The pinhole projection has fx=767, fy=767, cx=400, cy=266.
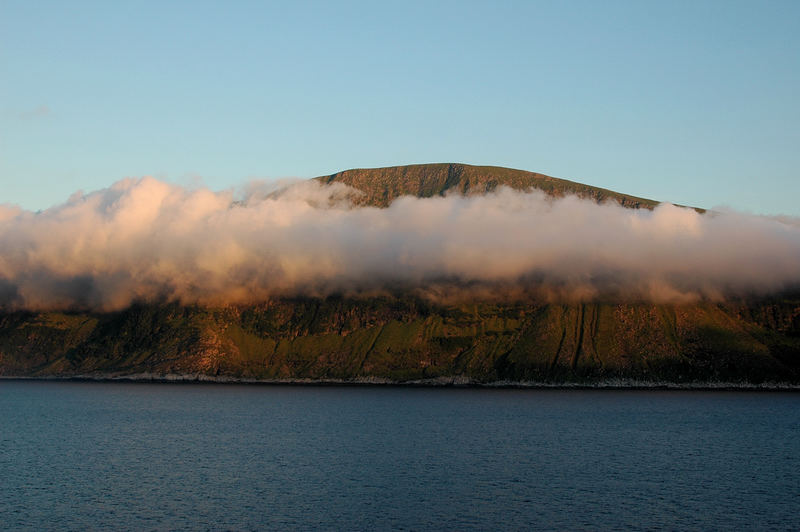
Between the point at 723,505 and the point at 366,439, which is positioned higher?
the point at 723,505

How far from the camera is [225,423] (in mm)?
169375

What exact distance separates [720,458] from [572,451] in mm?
21283

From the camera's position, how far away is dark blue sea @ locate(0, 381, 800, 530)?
2756 inches

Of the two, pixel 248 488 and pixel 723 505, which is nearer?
pixel 723 505

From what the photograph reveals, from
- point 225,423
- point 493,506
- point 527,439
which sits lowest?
point 225,423

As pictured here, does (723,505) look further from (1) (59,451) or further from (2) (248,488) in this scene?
(1) (59,451)

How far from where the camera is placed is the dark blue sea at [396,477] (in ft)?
230

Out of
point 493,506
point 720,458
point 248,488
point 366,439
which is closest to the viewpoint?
point 493,506

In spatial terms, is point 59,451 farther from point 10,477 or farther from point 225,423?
point 225,423

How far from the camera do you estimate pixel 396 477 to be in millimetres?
92438

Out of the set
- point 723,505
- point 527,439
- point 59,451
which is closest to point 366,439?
point 527,439

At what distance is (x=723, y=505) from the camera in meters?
76.8

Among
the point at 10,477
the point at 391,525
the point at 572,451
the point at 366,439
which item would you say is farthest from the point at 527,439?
the point at 10,477

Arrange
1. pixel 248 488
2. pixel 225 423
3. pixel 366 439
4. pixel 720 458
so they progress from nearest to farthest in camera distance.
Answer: pixel 248 488
pixel 720 458
pixel 366 439
pixel 225 423
